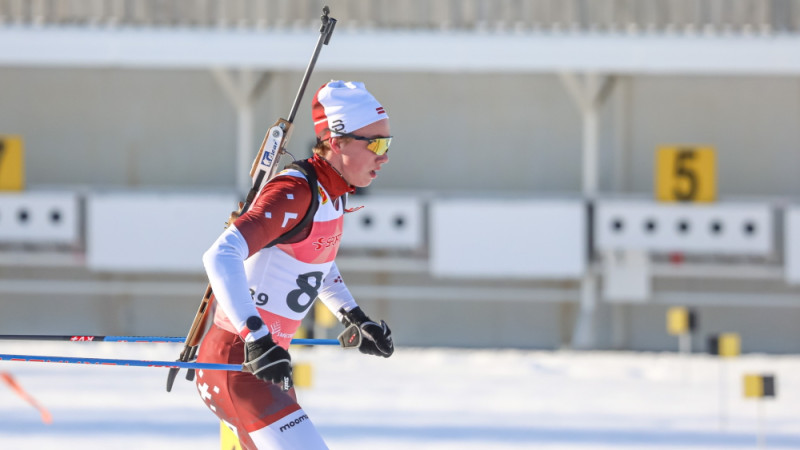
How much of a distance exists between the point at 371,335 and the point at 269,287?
2.04ft

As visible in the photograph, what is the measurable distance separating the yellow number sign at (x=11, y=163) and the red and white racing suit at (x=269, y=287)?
10.9 m

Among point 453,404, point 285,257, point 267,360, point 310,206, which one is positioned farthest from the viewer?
point 453,404

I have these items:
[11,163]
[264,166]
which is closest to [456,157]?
[11,163]

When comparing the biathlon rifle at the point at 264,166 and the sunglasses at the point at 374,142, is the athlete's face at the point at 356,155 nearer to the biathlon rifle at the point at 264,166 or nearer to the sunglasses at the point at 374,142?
the sunglasses at the point at 374,142

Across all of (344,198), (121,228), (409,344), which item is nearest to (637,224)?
(409,344)

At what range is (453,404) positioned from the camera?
9359 mm

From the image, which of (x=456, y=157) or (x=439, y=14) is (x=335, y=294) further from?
(x=456, y=157)

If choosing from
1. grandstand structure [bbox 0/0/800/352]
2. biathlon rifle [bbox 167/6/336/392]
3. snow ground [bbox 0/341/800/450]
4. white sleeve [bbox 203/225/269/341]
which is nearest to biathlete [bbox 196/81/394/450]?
white sleeve [bbox 203/225/269/341]

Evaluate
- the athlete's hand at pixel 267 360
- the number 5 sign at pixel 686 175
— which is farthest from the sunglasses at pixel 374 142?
the number 5 sign at pixel 686 175

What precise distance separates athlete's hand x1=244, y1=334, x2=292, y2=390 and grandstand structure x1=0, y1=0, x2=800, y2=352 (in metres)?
9.87

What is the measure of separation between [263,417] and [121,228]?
10.3 m

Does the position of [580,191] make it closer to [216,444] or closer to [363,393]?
[363,393]

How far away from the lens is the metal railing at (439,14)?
13500mm

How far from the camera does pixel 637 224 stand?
13023 millimetres
